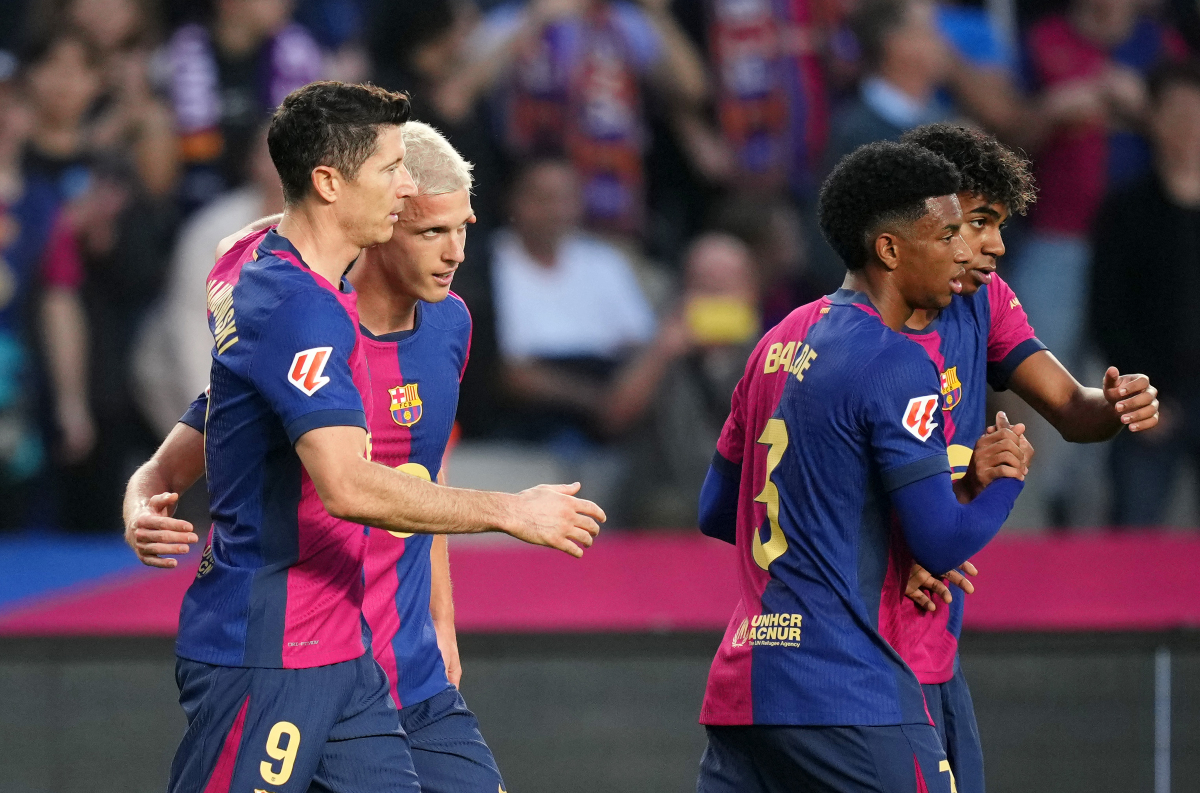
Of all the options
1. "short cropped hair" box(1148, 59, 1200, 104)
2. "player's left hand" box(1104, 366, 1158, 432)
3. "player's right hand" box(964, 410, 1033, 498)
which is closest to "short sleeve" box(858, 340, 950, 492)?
"player's right hand" box(964, 410, 1033, 498)

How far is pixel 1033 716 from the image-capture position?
14.0ft

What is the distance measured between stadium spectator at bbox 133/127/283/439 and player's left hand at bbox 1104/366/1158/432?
15.2ft

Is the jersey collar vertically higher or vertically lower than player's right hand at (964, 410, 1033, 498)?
higher

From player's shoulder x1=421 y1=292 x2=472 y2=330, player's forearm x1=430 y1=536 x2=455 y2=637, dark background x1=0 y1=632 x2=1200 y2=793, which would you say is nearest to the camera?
player's shoulder x1=421 y1=292 x2=472 y2=330

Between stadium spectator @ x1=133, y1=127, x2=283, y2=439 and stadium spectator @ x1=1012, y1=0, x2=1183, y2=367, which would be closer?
stadium spectator @ x1=133, y1=127, x2=283, y2=439

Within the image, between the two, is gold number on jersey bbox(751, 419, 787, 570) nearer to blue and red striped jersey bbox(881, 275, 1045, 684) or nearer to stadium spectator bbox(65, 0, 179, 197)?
blue and red striped jersey bbox(881, 275, 1045, 684)

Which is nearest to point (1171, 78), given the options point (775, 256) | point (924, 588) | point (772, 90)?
point (772, 90)

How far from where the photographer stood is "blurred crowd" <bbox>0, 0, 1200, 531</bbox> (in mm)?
7023

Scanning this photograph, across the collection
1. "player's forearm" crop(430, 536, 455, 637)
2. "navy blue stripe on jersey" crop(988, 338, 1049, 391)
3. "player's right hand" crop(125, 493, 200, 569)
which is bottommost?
"player's forearm" crop(430, 536, 455, 637)

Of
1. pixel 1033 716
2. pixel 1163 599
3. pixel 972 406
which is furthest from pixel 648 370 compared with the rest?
pixel 972 406

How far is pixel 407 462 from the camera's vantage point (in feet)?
10.6

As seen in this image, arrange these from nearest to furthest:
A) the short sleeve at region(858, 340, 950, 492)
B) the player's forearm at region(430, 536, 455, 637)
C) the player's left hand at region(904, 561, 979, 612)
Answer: the short sleeve at region(858, 340, 950, 492) → the player's left hand at region(904, 561, 979, 612) → the player's forearm at region(430, 536, 455, 637)

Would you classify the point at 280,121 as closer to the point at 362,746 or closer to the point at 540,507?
the point at 540,507

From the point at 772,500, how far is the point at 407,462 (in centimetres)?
85
